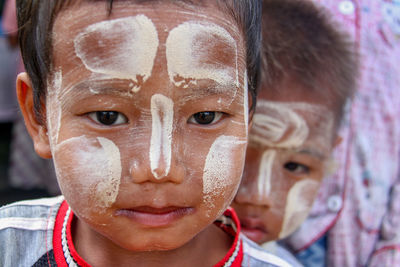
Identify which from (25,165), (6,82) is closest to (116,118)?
(25,165)

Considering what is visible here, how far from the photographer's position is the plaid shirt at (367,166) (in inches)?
69.4

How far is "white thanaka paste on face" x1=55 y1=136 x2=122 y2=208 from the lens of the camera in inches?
35.7

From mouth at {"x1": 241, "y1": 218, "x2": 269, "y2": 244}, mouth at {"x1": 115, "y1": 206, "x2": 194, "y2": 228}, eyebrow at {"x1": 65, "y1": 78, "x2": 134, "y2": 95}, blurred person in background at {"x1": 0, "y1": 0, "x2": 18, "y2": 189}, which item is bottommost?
blurred person in background at {"x1": 0, "y1": 0, "x2": 18, "y2": 189}

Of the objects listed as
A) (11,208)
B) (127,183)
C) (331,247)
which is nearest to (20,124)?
(11,208)

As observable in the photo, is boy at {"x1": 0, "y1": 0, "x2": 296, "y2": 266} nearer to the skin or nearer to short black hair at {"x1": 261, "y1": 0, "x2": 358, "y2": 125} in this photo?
the skin

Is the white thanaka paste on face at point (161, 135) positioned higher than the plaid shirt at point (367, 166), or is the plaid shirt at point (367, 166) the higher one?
the white thanaka paste on face at point (161, 135)

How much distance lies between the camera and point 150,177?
89 cm

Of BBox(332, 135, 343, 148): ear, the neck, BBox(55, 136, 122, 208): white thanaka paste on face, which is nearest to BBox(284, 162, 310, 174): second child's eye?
BBox(332, 135, 343, 148): ear

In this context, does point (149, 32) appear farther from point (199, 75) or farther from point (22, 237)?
point (22, 237)

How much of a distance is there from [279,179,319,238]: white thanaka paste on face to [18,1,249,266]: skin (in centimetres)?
55

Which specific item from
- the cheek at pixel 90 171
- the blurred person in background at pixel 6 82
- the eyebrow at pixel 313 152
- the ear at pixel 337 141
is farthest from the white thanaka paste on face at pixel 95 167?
the blurred person in background at pixel 6 82

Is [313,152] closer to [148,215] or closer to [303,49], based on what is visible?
[303,49]

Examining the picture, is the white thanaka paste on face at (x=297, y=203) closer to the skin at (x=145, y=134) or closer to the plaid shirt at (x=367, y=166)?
the plaid shirt at (x=367, y=166)

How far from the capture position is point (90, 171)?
3.01ft
